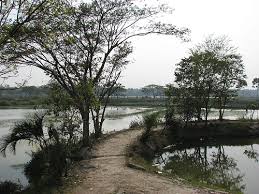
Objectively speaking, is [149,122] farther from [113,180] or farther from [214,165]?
[113,180]

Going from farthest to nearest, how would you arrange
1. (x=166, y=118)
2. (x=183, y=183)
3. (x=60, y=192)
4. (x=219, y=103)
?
(x=219, y=103)
(x=166, y=118)
(x=183, y=183)
(x=60, y=192)

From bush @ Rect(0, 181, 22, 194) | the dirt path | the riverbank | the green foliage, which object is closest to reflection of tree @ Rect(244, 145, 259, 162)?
the riverbank

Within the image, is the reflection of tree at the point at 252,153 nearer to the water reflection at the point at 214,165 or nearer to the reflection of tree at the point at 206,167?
the water reflection at the point at 214,165

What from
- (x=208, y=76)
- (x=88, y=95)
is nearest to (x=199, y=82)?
(x=208, y=76)

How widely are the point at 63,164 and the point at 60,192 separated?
1259 mm

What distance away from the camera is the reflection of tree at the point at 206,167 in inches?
561

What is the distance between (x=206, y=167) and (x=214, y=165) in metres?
0.84

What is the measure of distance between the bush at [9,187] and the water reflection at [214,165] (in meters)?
5.39

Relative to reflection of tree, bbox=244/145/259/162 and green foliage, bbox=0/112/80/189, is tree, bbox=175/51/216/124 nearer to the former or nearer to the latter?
reflection of tree, bbox=244/145/259/162

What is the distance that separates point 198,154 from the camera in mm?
21891

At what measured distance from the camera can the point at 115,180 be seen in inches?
449

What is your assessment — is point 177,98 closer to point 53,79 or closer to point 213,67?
point 213,67

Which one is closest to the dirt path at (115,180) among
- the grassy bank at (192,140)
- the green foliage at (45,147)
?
the green foliage at (45,147)

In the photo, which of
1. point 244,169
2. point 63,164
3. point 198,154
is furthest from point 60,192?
point 198,154
